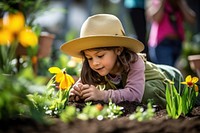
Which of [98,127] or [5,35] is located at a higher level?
[5,35]

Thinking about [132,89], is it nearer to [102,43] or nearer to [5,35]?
[102,43]

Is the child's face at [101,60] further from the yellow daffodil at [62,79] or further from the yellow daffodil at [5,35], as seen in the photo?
the yellow daffodil at [5,35]

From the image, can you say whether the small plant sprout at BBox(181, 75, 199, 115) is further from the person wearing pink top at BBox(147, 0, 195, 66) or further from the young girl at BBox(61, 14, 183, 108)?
the person wearing pink top at BBox(147, 0, 195, 66)

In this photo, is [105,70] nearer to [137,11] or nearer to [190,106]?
[190,106]

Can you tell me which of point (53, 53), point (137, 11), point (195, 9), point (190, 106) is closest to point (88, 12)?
point (195, 9)

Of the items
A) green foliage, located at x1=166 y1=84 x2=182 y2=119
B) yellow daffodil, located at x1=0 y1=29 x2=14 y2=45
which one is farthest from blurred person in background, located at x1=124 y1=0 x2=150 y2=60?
yellow daffodil, located at x1=0 y1=29 x2=14 y2=45

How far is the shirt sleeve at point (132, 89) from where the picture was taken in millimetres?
3691

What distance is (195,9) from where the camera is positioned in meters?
15.7

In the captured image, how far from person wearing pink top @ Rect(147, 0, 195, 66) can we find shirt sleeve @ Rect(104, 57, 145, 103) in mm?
2408

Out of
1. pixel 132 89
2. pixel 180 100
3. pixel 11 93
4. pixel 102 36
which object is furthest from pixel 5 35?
pixel 132 89

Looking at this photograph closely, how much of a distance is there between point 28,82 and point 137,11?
14.4ft

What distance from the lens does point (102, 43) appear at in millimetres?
3734

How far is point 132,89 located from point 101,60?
29 cm

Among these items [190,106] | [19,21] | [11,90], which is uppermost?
[19,21]
